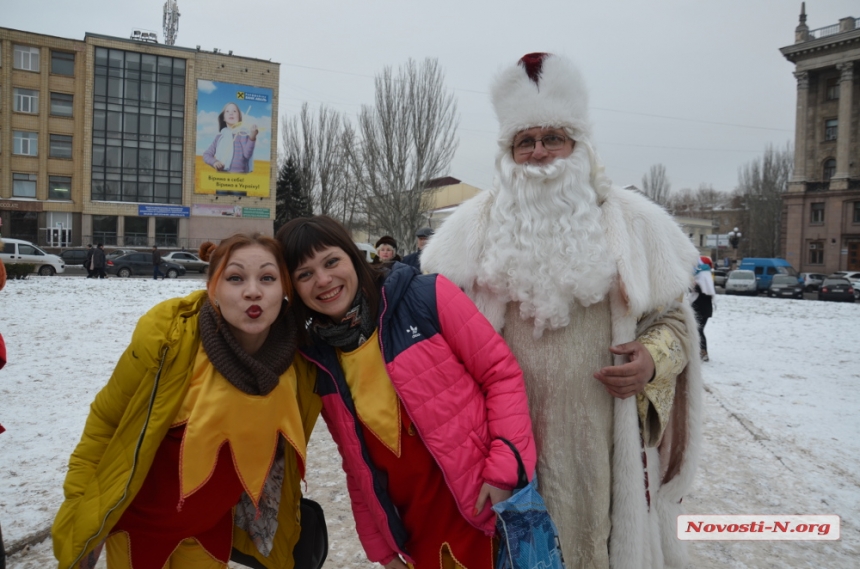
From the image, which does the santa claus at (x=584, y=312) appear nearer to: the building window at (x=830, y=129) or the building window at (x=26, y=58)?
the building window at (x=26, y=58)

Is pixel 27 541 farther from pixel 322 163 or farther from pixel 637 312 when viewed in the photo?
pixel 322 163

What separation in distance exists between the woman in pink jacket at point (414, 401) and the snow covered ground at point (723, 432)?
4.55 ft

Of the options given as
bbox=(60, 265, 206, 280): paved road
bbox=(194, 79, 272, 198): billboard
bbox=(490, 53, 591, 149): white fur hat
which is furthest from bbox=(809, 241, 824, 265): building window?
bbox=(490, 53, 591, 149): white fur hat

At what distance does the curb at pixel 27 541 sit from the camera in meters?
2.80

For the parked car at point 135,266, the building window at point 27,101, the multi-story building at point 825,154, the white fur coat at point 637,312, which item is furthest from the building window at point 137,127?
the multi-story building at point 825,154

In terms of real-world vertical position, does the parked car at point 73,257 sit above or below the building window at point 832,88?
below

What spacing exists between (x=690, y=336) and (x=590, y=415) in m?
0.56

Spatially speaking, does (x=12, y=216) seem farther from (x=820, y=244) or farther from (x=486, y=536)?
(x=820, y=244)

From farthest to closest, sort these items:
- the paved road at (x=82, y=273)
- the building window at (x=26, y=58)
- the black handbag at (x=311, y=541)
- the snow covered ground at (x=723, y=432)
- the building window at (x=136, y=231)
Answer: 1. the building window at (x=136, y=231)
2. the building window at (x=26, y=58)
3. the paved road at (x=82, y=273)
4. the snow covered ground at (x=723, y=432)
5. the black handbag at (x=311, y=541)

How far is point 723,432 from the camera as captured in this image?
5.12 meters

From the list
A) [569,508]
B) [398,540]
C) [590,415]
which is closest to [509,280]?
[590,415]

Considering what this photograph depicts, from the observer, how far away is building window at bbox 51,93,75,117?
35625mm

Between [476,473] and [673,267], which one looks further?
[673,267]

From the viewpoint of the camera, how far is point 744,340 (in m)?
10.4
